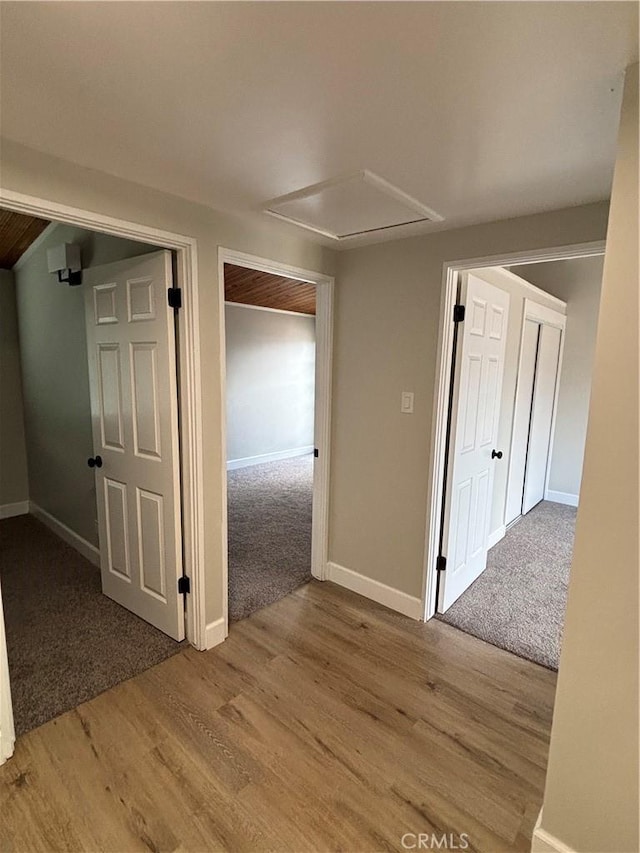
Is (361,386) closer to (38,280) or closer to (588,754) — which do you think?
(588,754)

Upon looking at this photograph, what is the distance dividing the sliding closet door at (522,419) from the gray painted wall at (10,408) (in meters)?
4.57

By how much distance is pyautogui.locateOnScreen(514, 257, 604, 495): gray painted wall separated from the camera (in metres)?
4.56

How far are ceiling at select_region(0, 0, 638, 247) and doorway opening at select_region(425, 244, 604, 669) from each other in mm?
764

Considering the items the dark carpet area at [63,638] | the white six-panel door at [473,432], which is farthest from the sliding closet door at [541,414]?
the dark carpet area at [63,638]

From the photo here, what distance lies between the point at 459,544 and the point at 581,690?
155cm

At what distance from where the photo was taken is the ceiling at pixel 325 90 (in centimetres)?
94

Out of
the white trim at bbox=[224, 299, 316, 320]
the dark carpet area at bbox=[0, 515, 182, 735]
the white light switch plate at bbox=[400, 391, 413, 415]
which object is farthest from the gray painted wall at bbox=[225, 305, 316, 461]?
the white light switch plate at bbox=[400, 391, 413, 415]

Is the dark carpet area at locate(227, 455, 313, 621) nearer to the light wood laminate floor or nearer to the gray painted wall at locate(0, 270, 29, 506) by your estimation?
the light wood laminate floor

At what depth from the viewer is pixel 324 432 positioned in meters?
2.97

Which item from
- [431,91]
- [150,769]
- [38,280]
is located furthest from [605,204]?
[38,280]

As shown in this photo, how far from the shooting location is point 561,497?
496 cm

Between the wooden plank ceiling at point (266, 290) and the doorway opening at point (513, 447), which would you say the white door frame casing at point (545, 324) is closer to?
the doorway opening at point (513, 447)

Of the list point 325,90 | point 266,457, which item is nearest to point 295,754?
point 325,90

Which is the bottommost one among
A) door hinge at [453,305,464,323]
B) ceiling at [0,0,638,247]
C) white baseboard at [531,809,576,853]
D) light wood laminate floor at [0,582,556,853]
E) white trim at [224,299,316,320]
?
light wood laminate floor at [0,582,556,853]
